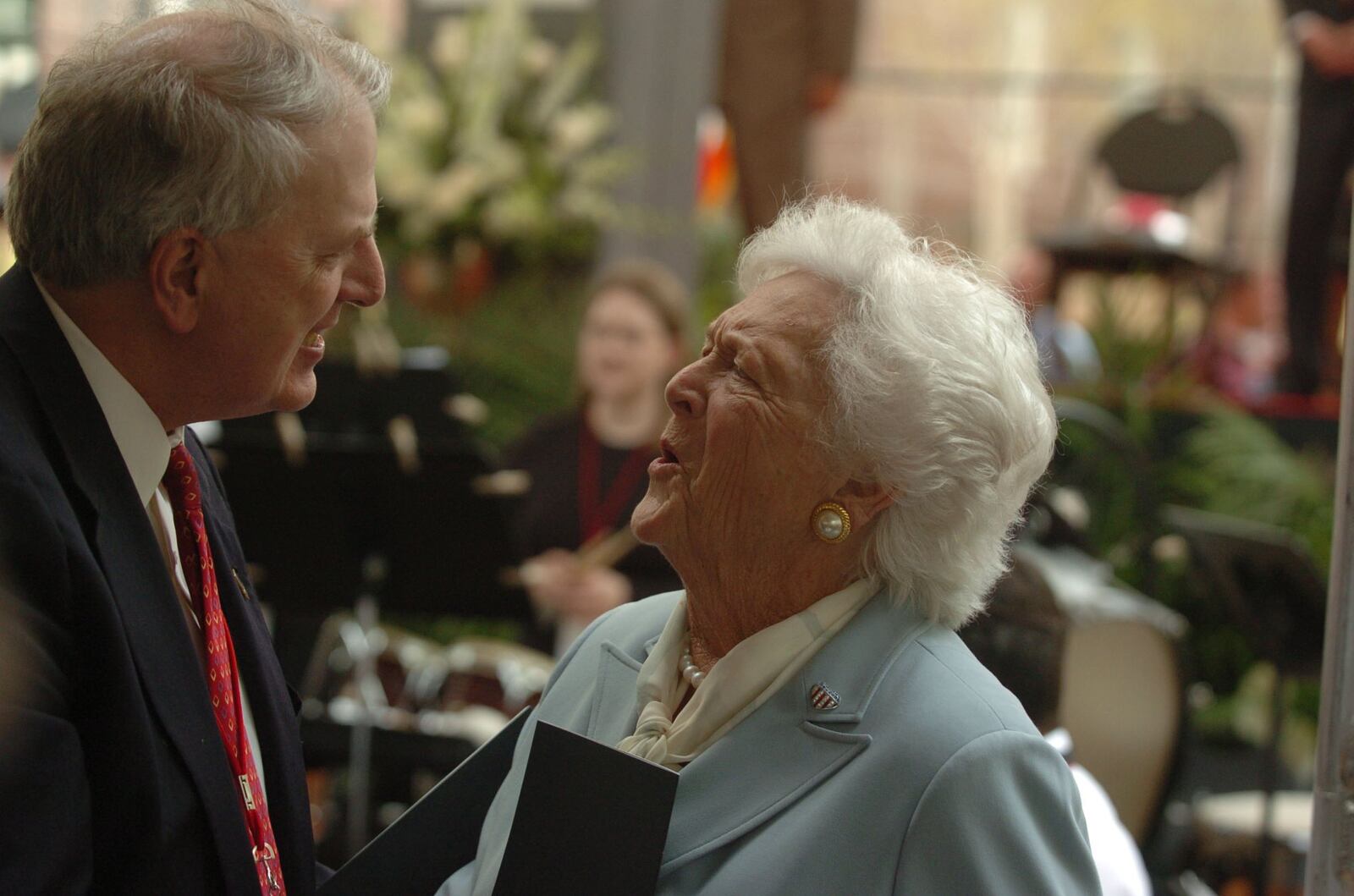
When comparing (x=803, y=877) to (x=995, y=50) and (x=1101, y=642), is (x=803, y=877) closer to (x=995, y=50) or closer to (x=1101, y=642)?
(x=1101, y=642)

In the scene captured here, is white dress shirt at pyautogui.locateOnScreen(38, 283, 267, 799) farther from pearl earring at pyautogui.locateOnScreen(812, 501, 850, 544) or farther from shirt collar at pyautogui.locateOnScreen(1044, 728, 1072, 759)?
shirt collar at pyautogui.locateOnScreen(1044, 728, 1072, 759)

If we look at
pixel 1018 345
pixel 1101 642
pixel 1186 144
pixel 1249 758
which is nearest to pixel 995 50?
pixel 1186 144

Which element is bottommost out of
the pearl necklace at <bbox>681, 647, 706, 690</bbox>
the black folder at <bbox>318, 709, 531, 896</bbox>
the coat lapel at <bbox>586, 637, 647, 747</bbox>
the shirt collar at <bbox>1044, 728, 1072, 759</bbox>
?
the shirt collar at <bbox>1044, 728, 1072, 759</bbox>

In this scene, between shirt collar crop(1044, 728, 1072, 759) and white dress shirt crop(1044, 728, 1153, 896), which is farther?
shirt collar crop(1044, 728, 1072, 759)

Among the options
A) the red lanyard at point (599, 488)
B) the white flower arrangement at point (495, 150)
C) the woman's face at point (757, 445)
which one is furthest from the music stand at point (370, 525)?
the white flower arrangement at point (495, 150)

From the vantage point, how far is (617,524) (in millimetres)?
4379

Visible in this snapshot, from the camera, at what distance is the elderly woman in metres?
1.42

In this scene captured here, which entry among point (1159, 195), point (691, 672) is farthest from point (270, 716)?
point (1159, 195)

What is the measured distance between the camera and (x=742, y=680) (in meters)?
1.59

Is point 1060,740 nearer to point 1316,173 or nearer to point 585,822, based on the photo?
point 585,822

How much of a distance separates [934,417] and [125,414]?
85 centimetres

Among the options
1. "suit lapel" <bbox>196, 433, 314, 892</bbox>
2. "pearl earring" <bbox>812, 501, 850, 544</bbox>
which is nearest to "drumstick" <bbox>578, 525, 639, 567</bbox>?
"suit lapel" <bbox>196, 433, 314, 892</bbox>

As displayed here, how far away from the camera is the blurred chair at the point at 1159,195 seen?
6.55 meters

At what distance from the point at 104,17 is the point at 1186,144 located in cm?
614
